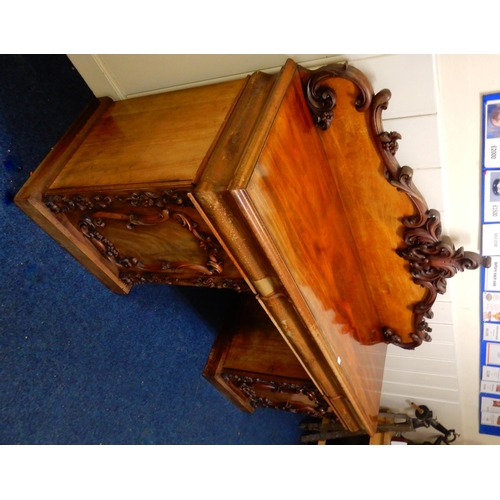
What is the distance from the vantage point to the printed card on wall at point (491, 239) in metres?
0.98

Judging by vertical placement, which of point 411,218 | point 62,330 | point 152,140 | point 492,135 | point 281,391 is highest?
point 492,135

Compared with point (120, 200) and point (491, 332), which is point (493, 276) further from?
point (120, 200)

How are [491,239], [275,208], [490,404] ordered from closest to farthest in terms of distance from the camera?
[275,208], [491,239], [490,404]

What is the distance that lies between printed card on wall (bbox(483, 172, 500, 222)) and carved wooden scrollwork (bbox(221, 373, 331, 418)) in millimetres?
726

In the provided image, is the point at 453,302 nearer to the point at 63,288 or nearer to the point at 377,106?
the point at 377,106

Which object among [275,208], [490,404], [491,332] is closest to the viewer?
[275,208]

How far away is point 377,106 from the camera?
0.74 m

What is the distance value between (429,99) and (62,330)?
104 cm

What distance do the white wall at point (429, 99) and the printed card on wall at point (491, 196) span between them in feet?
0.06

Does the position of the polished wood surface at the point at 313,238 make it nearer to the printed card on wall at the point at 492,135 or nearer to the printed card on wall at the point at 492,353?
the printed card on wall at the point at 492,135

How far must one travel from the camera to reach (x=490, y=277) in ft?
3.64

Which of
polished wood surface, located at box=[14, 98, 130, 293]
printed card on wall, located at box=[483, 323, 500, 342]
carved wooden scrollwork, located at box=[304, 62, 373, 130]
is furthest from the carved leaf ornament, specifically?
polished wood surface, located at box=[14, 98, 130, 293]

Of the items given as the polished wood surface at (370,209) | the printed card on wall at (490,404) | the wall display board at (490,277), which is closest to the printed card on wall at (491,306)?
the wall display board at (490,277)

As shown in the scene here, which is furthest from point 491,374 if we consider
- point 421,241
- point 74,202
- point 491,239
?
point 74,202
